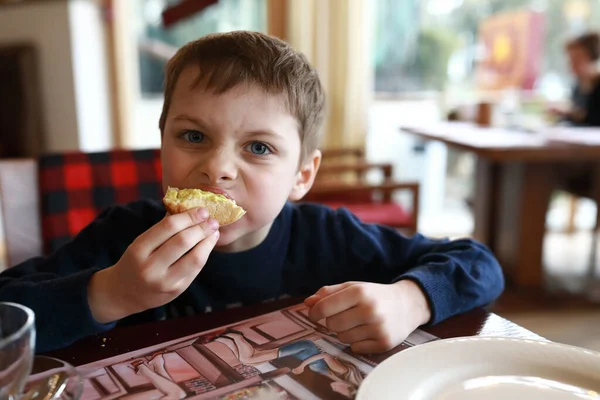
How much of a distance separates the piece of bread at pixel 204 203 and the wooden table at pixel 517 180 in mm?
1807

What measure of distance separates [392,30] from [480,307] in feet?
11.4

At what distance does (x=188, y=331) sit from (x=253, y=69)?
428 millimetres

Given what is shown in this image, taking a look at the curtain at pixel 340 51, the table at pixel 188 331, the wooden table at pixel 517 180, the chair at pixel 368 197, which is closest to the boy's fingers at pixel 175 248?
the table at pixel 188 331

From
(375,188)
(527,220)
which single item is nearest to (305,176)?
(375,188)

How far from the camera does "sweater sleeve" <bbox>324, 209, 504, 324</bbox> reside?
785mm

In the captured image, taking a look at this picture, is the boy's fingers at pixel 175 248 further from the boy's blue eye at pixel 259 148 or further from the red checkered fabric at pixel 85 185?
the red checkered fabric at pixel 85 185

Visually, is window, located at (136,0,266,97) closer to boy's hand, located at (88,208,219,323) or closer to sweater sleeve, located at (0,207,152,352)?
sweater sleeve, located at (0,207,152,352)

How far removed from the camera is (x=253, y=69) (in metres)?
0.85

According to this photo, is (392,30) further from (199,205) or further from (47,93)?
(199,205)

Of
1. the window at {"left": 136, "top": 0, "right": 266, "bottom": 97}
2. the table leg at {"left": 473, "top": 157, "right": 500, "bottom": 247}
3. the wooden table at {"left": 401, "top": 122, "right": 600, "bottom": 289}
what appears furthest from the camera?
the window at {"left": 136, "top": 0, "right": 266, "bottom": 97}

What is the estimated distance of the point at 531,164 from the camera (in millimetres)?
2703

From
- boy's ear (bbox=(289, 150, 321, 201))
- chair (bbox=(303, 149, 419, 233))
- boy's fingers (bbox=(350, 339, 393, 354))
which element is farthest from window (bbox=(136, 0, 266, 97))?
boy's fingers (bbox=(350, 339, 393, 354))

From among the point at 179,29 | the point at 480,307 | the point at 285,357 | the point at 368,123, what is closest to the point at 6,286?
the point at 285,357

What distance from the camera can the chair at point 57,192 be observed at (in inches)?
59.5
